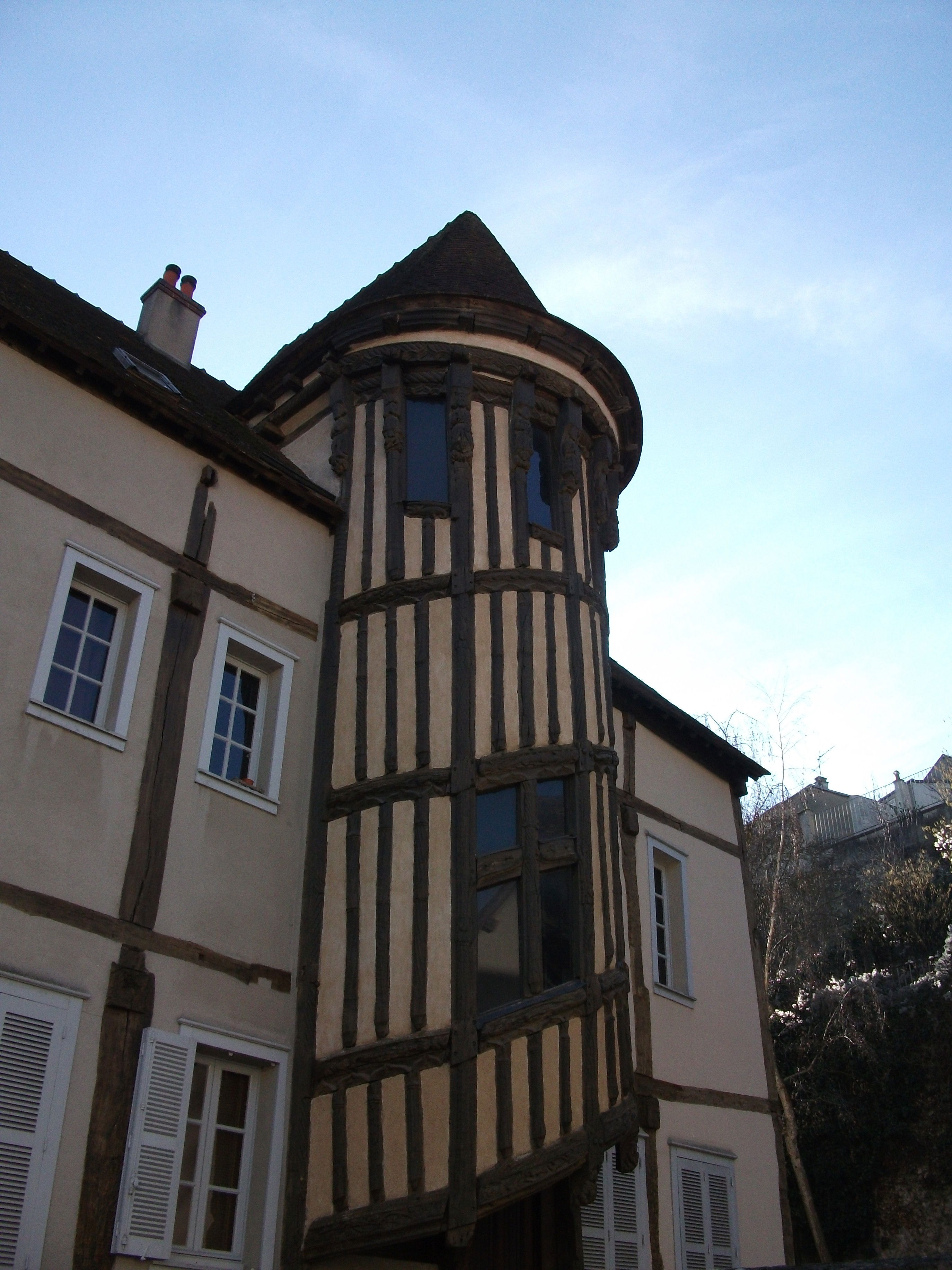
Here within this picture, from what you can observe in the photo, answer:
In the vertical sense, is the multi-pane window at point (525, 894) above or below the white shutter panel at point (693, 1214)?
above

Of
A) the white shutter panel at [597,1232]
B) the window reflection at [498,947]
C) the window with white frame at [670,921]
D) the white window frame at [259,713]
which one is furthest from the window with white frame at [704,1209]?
the white window frame at [259,713]

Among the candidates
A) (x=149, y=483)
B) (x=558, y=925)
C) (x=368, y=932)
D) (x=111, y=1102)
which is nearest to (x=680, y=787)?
(x=558, y=925)

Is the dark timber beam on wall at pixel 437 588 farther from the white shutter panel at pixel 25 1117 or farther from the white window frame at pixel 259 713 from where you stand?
the white shutter panel at pixel 25 1117

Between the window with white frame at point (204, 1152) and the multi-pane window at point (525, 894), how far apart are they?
1561mm

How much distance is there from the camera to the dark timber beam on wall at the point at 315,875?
7668 mm

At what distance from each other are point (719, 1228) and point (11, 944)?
724 cm

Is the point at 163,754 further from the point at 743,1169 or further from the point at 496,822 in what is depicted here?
the point at 743,1169

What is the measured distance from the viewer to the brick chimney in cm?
1371

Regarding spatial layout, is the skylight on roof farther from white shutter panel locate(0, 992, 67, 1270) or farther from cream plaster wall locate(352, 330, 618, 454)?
white shutter panel locate(0, 992, 67, 1270)

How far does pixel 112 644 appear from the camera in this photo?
27.4ft

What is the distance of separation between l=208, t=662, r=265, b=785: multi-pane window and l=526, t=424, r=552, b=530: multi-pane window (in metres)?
2.74

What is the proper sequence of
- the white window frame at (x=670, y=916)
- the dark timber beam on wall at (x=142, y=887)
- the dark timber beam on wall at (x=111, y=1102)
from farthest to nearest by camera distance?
the white window frame at (x=670, y=916), the dark timber beam on wall at (x=142, y=887), the dark timber beam on wall at (x=111, y=1102)

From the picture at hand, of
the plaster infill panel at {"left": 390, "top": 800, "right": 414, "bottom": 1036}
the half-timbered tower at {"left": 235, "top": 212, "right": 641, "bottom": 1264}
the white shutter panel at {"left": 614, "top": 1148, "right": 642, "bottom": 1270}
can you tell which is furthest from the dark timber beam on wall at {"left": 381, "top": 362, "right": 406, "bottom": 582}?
the white shutter panel at {"left": 614, "top": 1148, "right": 642, "bottom": 1270}

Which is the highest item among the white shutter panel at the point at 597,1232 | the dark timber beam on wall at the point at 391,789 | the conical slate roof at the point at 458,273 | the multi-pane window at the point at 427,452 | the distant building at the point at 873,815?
the distant building at the point at 873,815
